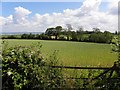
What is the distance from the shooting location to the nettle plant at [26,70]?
539 centimetres

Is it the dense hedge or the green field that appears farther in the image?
the green field

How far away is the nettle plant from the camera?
5.39 m

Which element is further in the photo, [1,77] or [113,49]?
[113,49]

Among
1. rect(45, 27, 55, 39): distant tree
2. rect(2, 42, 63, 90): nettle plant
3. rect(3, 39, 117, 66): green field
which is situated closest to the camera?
rect(2, 42, 63, 90): nettle plant

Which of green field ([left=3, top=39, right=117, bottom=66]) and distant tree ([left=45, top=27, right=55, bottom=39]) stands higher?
distant tree ([left=45, top=27, right=55, bottom=39])

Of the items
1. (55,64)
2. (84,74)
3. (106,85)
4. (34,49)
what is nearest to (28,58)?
(34,49)

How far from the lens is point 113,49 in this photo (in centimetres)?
589

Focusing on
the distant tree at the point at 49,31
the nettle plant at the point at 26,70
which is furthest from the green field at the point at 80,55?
the distant tree at the point at 49,31

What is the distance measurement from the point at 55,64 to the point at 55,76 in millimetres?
265

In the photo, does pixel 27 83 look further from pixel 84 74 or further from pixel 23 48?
pixel 84 74

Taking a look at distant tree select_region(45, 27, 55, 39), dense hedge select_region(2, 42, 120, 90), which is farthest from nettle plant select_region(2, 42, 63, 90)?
distant tree select_region(45, 27, 55, 39)

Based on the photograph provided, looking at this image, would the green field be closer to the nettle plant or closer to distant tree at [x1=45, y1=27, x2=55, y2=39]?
the nettle plant

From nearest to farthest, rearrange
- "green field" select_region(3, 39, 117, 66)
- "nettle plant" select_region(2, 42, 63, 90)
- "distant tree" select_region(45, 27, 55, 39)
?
"nettle plant" select_region(2, 42, 63, 90)
"green field" select_region(3, 39, 117, 66)
"distant tree" select_region(45, 27, 55, 39)

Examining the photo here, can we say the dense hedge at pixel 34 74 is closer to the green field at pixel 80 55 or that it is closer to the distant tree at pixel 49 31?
the green field at pixel 80 55
